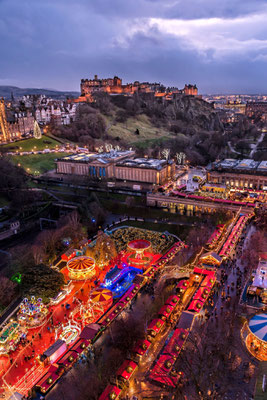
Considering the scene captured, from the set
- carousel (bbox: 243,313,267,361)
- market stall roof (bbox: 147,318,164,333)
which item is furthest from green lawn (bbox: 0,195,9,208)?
carousel (bbox: 243,313,267,361)

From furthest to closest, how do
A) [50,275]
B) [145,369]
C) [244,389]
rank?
[50,275] < [145,369] < [244,389]

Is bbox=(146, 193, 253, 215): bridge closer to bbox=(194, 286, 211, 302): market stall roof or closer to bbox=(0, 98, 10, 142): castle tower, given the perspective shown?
bbox=(194, 286, 211, 302): market stall roof

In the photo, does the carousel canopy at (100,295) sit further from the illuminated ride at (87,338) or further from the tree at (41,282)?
the tree at (41,282)

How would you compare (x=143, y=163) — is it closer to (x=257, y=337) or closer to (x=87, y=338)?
(x=87, y=338)

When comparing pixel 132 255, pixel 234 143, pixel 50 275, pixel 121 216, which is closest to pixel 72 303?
pixel 50 275

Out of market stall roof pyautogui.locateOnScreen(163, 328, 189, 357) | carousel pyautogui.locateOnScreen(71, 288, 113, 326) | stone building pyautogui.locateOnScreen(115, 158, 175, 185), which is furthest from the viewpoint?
stone building pyautogui.locateOnScreen(115, 158, 175, 185)

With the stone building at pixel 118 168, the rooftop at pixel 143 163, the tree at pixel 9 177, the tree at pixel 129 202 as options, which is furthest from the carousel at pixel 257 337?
the tree at pixel 9 177

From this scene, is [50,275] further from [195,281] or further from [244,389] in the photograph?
[244,389]
